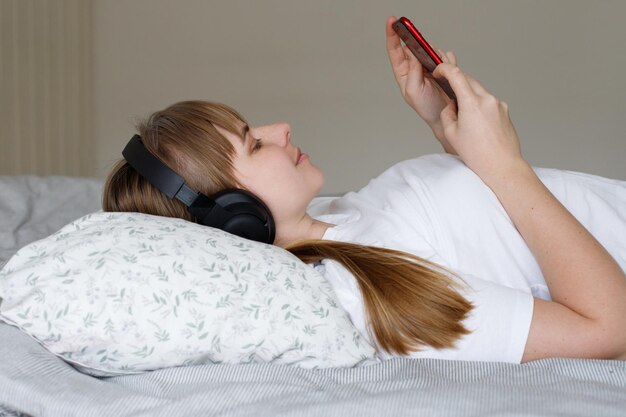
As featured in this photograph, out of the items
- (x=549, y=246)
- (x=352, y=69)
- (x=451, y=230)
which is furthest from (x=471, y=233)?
(x=352, y=69)

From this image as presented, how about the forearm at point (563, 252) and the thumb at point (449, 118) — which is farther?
the thumb at point (449, 118)

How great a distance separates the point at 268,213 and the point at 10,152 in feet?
9.41

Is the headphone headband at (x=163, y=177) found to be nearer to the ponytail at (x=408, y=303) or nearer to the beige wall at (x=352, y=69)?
the ponytail at (x=408, y=303)

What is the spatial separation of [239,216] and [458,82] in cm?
40

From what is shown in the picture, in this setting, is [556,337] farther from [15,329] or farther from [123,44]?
[123,44]

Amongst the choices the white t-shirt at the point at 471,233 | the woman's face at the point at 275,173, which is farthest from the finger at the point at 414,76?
the woman's face at the point at 275,173

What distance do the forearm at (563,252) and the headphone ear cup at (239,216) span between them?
36cm

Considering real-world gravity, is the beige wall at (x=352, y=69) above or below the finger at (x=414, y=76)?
below

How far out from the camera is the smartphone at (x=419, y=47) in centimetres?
138

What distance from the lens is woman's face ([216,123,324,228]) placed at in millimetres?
1314

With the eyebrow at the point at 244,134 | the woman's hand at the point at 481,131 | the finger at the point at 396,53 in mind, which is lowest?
the eyebrow at the point at 244,134

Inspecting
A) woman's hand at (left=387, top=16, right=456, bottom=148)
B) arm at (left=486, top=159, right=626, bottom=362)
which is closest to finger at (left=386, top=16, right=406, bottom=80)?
woman's hand at (left=387, top=16, right=456, bottom=148)

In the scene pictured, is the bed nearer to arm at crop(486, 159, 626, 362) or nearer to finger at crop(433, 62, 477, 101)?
arm at crop(486, 159, 626, 362)

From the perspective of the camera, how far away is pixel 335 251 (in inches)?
47.8
